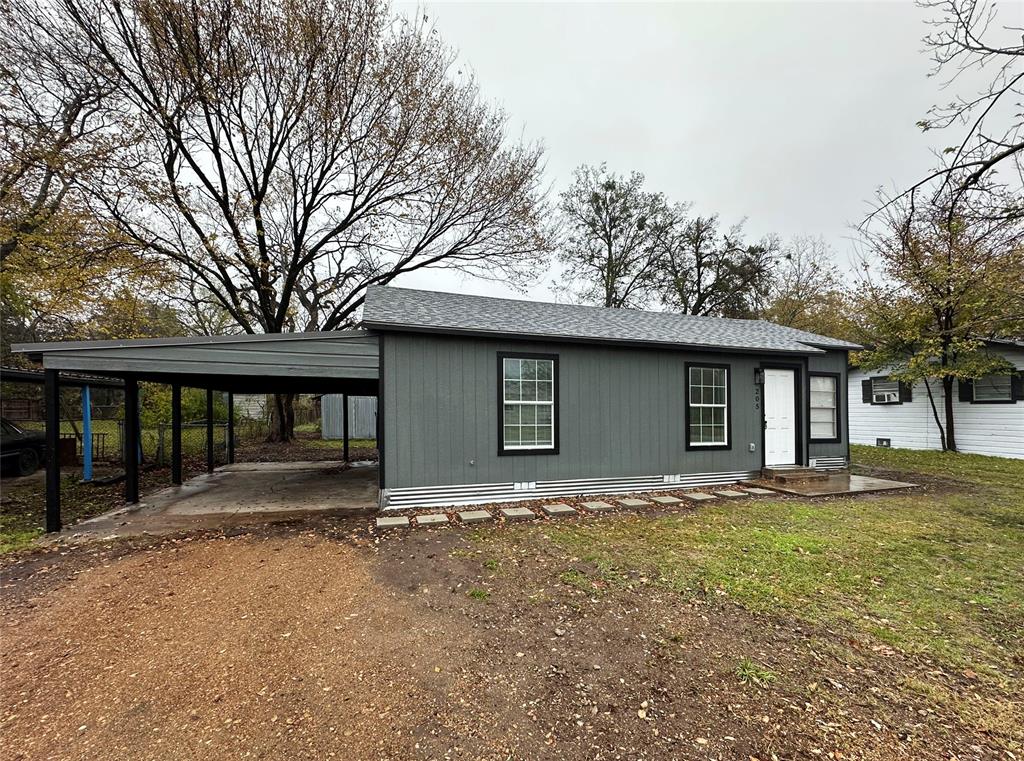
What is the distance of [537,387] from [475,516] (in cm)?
223

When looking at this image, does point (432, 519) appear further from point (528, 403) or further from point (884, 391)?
point (884, 391)

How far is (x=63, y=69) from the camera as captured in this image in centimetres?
873

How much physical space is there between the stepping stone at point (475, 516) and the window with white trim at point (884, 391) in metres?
14.1

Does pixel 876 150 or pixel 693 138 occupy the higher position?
pixel 693 138

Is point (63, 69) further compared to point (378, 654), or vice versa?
point (63, 69)

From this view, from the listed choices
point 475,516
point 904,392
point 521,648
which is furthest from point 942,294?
point 521,648

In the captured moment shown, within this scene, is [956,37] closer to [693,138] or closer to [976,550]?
[976,550]

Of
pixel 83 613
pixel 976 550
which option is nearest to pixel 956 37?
pixel 976 550

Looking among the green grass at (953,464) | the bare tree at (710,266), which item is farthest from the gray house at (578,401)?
the bare tree at (710,266)

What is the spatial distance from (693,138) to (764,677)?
593 inches

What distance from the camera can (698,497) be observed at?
22.8 ft

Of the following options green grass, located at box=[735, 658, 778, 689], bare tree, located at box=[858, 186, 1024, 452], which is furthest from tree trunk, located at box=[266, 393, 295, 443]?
bare tree, located at box=[858, 186, 1024, 452]

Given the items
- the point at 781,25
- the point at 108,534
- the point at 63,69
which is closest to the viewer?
the point at 108,534

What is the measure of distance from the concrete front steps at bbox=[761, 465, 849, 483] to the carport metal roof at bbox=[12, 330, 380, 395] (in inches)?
285
